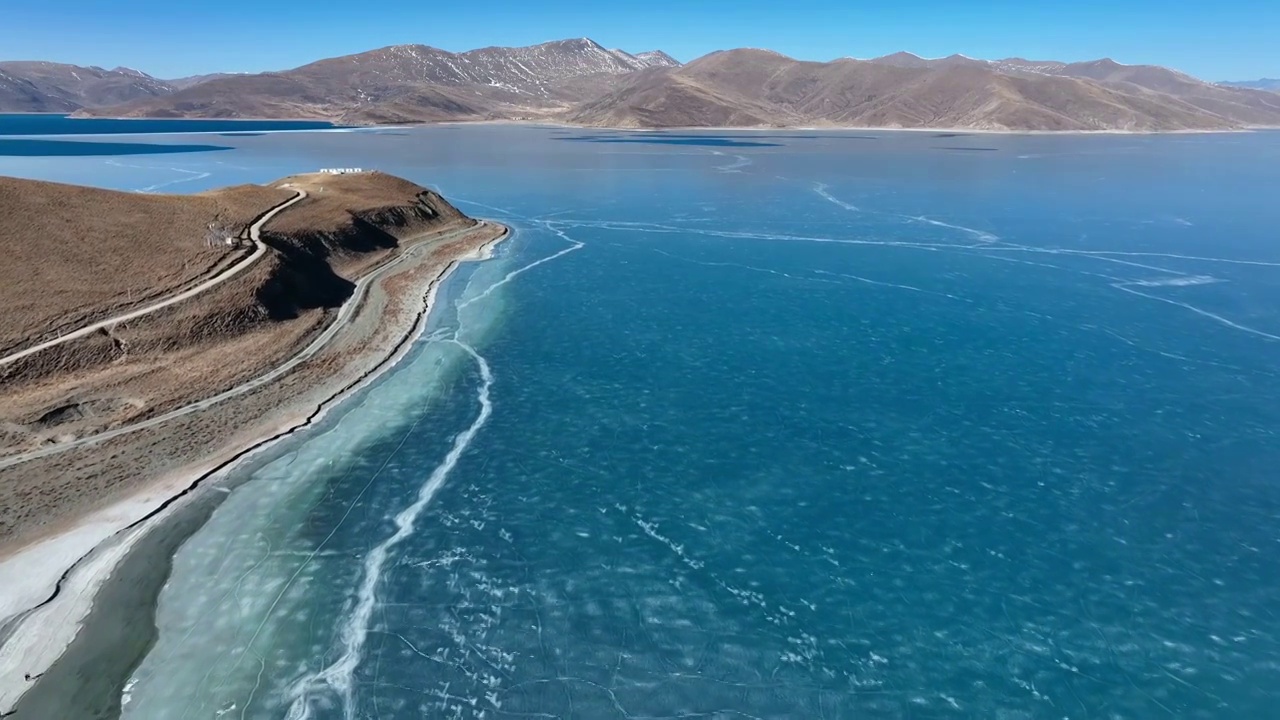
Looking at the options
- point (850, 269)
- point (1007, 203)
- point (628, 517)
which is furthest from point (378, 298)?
point (1007, 203)

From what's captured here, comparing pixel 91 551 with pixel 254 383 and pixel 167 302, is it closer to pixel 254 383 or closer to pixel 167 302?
pixel 254 383

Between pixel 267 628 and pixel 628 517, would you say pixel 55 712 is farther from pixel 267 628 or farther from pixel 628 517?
pixel 628 517

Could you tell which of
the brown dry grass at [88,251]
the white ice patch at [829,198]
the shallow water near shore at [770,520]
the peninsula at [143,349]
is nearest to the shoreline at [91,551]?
the peninsula at [143,349]

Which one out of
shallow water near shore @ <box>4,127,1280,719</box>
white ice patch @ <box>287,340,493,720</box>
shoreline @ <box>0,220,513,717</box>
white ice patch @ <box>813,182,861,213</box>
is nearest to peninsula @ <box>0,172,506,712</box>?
shoreline @ <box>0,220,513,717</box>

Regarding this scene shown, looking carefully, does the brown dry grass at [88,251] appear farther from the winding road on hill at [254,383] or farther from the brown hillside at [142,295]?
the winding road on hill at [254,383]

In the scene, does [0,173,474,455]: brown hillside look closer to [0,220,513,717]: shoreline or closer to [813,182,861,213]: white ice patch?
[0,220,513,717]: shoreline

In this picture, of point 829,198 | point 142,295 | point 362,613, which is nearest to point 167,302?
point 142,295
